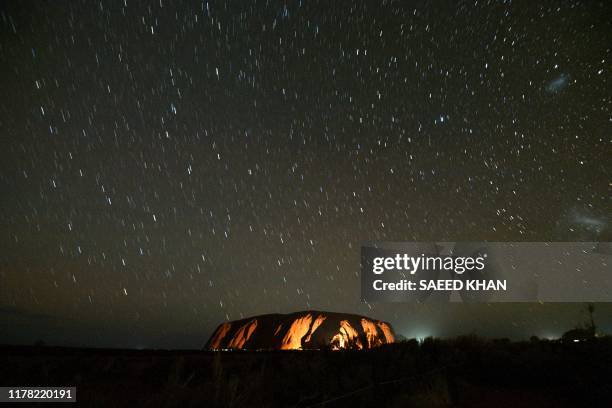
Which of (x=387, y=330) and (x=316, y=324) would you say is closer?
(x=316, y=324)

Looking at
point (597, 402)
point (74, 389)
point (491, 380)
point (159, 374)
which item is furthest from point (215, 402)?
point (491, 380)

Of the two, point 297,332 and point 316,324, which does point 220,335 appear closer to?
point 297,332

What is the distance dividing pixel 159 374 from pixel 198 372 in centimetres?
62

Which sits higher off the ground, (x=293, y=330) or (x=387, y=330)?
(x=293, y=330)

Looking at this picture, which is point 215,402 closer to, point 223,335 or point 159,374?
point 159,374

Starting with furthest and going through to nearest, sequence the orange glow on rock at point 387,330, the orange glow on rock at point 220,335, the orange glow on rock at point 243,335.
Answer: the orange glow on rock at point 387,330, the orange glow on rock at point 220,335, the orange glow on rock at point 243,335

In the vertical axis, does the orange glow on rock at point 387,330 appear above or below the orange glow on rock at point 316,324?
below

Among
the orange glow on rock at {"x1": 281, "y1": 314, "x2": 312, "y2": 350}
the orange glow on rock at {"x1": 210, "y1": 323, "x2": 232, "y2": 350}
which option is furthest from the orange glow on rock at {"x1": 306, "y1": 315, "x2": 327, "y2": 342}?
the orange glow on rock at {"x1": 210, "y1": 323, "x2": 232, "y2": 350}

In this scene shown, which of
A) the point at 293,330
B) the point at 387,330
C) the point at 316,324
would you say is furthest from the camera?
the point at 387,330

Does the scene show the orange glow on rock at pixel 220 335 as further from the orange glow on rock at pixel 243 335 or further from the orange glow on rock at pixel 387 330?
the orange glow on rock at pixel 387 330

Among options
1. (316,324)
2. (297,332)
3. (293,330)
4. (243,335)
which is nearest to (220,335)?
(243,335)

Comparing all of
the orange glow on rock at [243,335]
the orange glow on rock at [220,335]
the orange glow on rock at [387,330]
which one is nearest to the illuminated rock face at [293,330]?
the orange glow on rock at [243,335]

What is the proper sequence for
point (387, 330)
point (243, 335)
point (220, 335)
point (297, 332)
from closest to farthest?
1. point (297, 332)
2. point (243, 335)
3. point (220, 335)
4. point (387, 330)

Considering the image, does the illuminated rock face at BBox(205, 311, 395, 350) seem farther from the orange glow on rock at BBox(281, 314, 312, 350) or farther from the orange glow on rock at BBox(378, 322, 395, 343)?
the orange glow on rock at BBox(378, 322, 395, 343)
